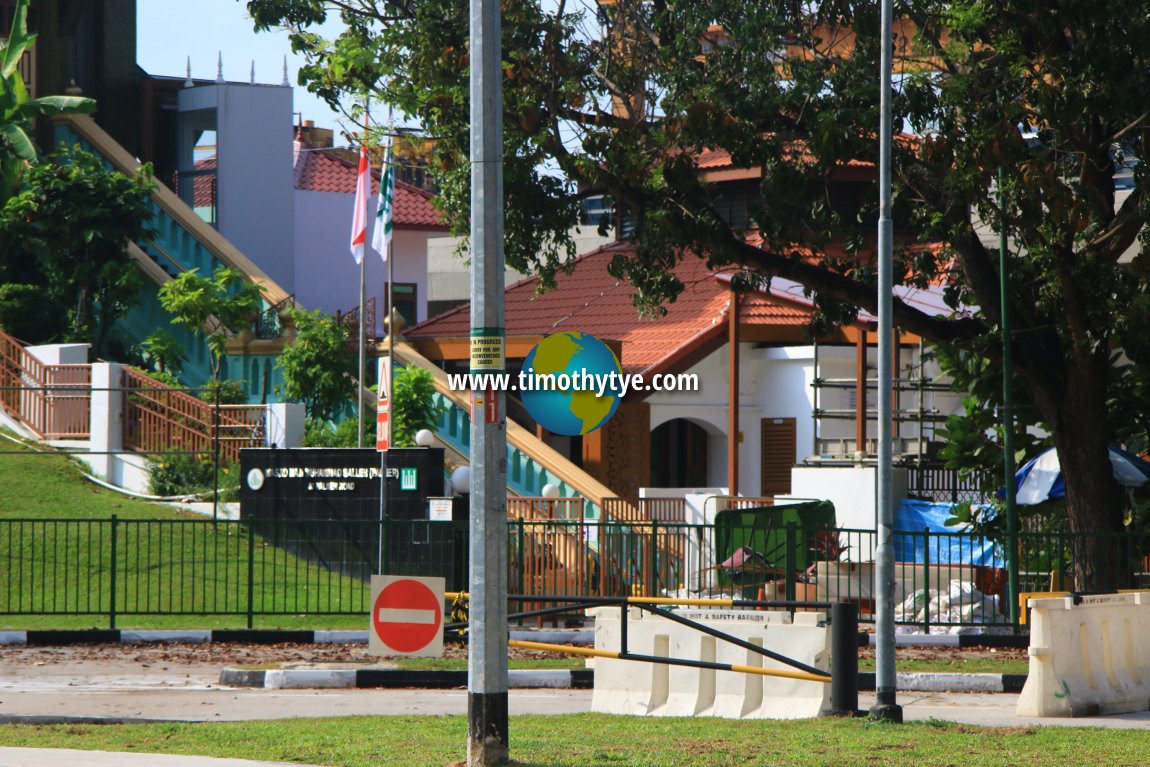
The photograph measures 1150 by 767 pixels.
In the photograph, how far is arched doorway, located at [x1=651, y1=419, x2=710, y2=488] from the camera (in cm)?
3450

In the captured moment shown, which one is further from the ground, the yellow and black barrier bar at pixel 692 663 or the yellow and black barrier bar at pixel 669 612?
the yellow and black barrier bar at pixel 669 612

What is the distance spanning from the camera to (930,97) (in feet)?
60.7

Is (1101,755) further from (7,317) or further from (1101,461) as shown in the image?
(7,317)

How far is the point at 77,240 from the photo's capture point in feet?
107

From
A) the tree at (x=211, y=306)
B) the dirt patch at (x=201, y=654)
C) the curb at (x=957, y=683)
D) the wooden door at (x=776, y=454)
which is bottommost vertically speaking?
the curb at (x=957, y=683)

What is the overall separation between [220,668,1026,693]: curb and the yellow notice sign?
A: 6732 mm

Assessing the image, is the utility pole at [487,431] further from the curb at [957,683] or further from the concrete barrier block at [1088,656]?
the curb at [957,683]

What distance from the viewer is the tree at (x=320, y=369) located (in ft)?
100.0

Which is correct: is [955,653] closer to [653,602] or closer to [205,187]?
[653,602]

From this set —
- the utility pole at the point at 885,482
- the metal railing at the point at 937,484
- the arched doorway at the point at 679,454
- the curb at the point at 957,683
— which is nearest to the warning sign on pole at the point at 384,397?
the curb at the point at 957,683

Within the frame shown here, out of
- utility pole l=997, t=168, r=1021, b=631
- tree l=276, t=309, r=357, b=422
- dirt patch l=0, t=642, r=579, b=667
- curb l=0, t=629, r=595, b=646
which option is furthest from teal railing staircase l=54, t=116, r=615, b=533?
dirt patch l=0, t=642, r=579, b=667

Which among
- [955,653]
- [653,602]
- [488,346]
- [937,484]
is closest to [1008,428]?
[955,653]

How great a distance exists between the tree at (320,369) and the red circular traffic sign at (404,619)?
60.3ft

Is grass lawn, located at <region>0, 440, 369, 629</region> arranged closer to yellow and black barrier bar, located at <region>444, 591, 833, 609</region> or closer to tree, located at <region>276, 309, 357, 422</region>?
tree, located at <region>276, 309, 357, 422</region>
